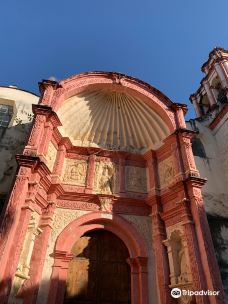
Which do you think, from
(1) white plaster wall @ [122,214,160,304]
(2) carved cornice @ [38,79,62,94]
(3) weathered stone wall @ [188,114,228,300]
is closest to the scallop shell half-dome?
(2) carved cornice @ [38,79,62,94]

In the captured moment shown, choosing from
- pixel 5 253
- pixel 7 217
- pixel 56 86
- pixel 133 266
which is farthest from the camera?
pixel 56 86

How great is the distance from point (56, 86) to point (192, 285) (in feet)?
24.1

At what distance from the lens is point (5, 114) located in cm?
1020

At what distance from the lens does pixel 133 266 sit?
23.4ft

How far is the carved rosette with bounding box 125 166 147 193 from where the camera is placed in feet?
28.7

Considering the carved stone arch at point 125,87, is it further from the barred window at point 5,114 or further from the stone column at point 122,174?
the barred window at point 5,114

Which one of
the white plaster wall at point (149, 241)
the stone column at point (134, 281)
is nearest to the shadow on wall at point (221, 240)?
the white plaster wall at point (149, 241)

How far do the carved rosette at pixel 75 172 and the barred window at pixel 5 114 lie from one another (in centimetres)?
306

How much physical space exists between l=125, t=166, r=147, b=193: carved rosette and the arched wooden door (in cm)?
178

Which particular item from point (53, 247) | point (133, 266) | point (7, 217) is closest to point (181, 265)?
point (133, 266)

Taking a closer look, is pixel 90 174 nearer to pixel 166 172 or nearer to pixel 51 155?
pixel 51 155

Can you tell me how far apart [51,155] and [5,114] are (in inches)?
136

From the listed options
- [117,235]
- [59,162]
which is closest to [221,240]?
[117,235]

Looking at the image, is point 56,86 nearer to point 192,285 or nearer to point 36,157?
point 36,157
